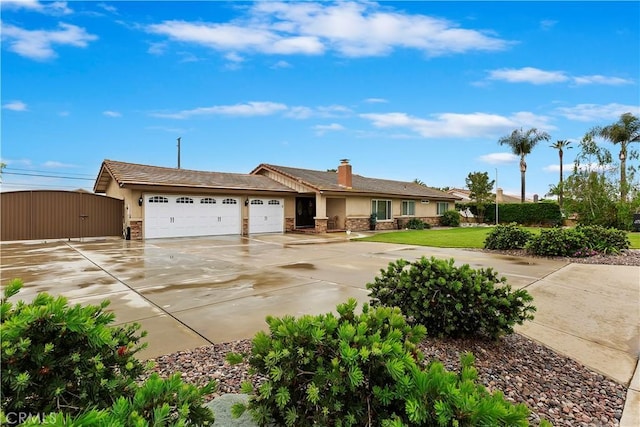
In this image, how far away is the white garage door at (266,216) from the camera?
68.3ft

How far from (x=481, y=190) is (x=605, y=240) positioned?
22608 millimetres

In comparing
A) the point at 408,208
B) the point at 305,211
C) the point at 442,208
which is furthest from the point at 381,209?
the point at 442,208

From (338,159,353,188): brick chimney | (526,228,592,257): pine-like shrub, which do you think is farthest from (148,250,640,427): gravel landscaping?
(338,159,353,188): brick chimney

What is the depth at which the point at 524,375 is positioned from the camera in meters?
3.23

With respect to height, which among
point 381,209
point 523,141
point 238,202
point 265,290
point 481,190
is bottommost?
point 265,290

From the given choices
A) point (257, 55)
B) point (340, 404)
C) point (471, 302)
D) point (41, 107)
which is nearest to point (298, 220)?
point (257, 55)

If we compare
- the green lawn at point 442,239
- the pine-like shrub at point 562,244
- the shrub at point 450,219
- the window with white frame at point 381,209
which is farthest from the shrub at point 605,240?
the shrub at point 450,219

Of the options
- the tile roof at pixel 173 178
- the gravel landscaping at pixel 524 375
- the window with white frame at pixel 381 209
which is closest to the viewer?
the gravel landscaping at pixel 524 375

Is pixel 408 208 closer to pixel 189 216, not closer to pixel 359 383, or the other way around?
pixel 189 216

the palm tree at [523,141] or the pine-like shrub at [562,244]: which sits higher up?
the palm tree at [523,141]

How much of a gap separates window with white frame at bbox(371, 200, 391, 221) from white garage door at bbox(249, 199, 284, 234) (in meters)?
6.92

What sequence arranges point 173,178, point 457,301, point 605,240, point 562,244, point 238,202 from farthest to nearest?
point 238,202
point 173,178
point 605,240
point 562,244
point 457,301

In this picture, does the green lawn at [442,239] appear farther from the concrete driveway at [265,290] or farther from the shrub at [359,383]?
the shrub at [359,383]

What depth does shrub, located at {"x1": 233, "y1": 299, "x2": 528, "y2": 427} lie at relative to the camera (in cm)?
149
